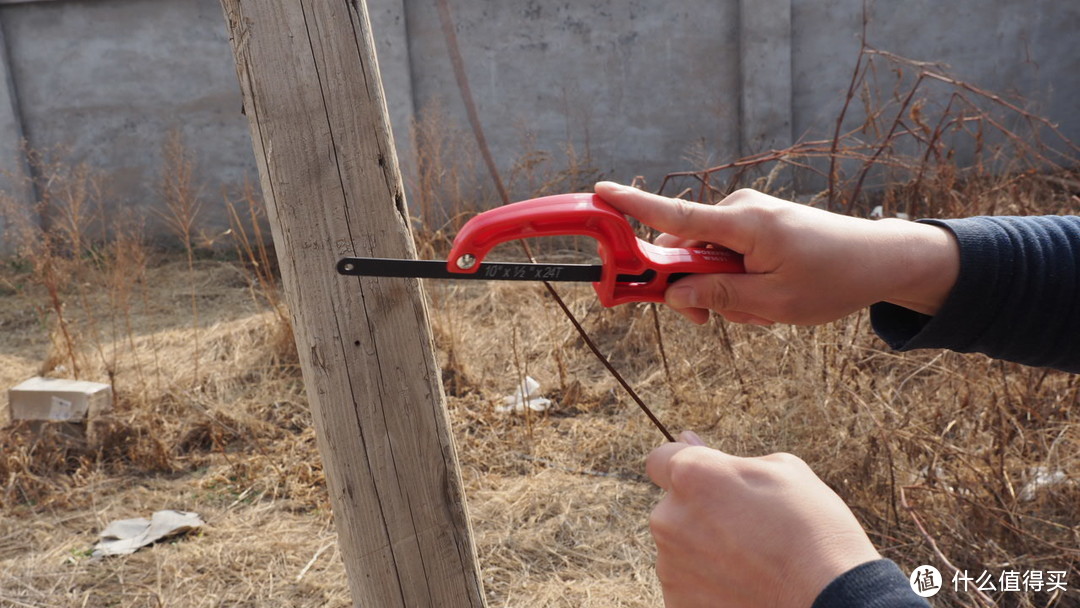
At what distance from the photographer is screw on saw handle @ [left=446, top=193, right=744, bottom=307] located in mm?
1115

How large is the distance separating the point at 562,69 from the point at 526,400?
4171 millimetres

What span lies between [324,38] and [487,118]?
614cm

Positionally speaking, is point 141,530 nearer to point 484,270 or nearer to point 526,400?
point 526,400

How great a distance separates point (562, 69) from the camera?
284 inches

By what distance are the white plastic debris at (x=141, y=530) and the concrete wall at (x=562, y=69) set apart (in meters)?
4.34

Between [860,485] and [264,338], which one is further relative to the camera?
[264,338]

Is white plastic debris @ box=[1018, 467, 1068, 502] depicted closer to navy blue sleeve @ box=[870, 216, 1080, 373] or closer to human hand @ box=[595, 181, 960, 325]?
navy blue sleeve @ box=[870, 216, 1080, 373]

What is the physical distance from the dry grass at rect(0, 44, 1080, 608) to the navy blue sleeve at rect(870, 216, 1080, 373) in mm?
1172

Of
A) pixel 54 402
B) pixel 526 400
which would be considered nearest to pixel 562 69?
pixel 526 400

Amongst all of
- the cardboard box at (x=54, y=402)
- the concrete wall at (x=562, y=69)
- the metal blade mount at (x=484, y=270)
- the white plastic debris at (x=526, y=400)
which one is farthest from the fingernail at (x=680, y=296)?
the concrete wall at (x=562, y=69)

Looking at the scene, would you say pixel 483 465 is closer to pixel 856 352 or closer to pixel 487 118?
pixel 856 352

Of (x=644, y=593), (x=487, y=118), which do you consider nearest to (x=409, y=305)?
(x=644, y=593)

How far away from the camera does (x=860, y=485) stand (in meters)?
2.75

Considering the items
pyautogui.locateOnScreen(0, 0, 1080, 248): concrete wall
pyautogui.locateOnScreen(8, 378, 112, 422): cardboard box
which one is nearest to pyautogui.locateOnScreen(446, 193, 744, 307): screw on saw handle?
pyautogui.locateOnScreen(8, 378, 112, 422): cardboard box
